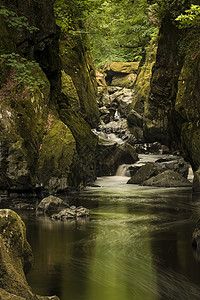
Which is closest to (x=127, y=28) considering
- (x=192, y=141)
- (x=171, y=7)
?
(x=171, y=7)

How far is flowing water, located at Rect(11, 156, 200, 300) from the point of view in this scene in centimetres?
377

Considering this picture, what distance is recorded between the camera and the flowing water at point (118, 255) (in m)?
Answer: 3.77

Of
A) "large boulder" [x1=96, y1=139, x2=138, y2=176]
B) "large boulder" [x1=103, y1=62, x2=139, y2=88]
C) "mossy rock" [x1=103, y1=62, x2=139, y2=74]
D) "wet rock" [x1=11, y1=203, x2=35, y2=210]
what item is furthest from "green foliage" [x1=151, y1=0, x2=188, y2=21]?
"mossy rock" [x1=103, y1=62, x2=139, y2=74]

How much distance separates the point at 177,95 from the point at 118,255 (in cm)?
1125

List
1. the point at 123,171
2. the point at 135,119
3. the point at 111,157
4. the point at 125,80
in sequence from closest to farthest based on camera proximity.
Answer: the point at 123,171 → the point at 111,157 → the point at 135,119 → the point at 125,80

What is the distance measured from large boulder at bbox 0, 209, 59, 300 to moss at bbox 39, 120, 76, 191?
798 centimetres

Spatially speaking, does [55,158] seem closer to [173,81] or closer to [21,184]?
[21,184]

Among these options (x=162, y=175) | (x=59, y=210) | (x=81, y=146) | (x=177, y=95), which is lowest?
(x=59, y=210)

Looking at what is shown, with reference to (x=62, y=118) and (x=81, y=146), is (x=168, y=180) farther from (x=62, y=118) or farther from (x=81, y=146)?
(x=62, y=118)

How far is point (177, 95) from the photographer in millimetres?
15164

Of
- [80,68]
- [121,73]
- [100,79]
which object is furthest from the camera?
[121,73]

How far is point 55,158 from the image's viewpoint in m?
11.4

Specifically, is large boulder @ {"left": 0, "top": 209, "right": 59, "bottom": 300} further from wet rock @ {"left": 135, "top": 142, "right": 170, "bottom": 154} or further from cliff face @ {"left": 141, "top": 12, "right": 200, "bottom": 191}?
wet rock @ {"left": 135, "top": 142, "right": 170, "bottom": 154}

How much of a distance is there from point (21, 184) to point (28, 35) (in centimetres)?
563
